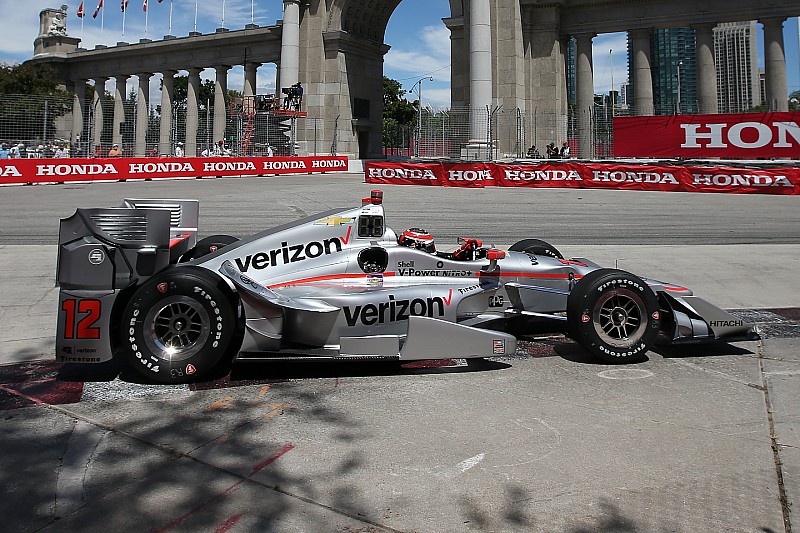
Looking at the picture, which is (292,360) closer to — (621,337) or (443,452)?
(443,452)

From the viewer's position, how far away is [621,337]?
5.82 m

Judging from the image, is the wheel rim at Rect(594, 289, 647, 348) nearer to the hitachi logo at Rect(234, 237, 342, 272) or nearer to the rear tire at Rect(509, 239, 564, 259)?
the rear tire at Rect(509, 239, 564, 259)

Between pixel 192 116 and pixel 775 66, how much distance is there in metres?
44.0

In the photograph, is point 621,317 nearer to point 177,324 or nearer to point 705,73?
point 177,324

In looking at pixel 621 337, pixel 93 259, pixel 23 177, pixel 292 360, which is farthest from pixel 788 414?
pixel 23 177

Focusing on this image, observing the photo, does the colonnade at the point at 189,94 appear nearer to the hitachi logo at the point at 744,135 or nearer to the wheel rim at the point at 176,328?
the hitachi logo at the point at 744,135

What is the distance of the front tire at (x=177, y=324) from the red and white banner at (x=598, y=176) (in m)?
23.3

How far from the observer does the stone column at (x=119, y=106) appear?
58169mm

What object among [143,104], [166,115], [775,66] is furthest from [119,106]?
[775,66]

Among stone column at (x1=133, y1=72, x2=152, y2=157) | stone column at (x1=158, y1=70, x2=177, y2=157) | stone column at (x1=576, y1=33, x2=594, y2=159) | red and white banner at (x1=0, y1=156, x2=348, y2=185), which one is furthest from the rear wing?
stone column at (x1=133, y1=72, x2=152, y2=157)

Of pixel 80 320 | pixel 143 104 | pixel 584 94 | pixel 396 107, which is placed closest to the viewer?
pixel 80 320

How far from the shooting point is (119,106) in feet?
222

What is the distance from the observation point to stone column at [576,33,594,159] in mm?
38969

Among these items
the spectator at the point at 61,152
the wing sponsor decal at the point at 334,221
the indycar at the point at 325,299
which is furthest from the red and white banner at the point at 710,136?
the spectator at the point at 61,152
